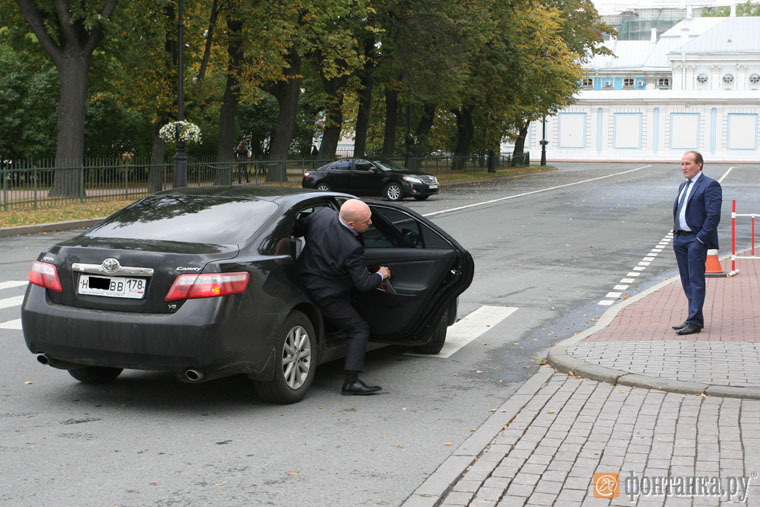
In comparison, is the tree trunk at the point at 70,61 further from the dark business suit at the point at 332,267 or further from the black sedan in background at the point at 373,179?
the dark business suit at the point at 332,267

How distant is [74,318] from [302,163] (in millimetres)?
32005

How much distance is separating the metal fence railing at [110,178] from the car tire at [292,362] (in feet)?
61.2

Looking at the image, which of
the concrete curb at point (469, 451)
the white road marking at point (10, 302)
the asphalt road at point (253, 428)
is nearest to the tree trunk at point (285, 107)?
the white road marking at point (10, 302)

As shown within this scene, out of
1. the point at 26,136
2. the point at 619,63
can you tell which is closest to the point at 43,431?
the point at 26,136

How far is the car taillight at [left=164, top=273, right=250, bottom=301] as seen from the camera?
6480mm

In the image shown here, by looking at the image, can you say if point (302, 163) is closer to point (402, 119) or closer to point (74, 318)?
point (402, 119)

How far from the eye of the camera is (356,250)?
7184 millimetres

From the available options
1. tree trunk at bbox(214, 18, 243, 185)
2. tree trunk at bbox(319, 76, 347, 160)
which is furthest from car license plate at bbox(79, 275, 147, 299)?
tree trunk at bbox(319, 76, 347, 160)

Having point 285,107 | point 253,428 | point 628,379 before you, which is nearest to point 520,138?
point 285,107

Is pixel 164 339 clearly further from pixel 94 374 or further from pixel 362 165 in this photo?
pixel 362 165

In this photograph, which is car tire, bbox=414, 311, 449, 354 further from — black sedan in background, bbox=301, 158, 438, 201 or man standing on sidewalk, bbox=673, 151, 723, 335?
black sedan in background, bbox=301, 158, 438, 201

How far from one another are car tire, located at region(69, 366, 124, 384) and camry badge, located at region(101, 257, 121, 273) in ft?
3.44

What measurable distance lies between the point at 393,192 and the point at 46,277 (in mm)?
26804

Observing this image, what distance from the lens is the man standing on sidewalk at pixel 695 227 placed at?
9.40 m
